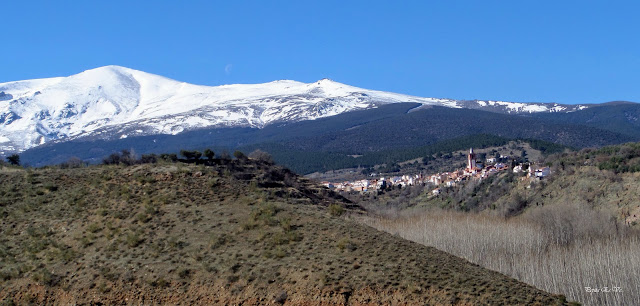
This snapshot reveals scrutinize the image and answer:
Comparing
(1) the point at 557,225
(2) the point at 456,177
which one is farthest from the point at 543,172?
(1) the point at 557,225

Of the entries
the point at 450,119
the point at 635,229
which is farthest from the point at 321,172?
the point at 635,229

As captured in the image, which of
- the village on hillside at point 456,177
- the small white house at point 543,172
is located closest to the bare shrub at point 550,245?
the small white house at point 543,172

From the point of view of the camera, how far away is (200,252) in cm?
3011

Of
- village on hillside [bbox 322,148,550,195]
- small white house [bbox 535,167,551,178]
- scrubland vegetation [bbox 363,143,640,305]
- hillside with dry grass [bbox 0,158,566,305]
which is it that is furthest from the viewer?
village on hillside [bbox 322,148,550,195]

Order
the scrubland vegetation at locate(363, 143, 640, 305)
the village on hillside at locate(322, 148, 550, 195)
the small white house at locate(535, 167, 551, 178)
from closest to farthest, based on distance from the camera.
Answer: the scrubland vegetation at locate(363, 143, 640, 305) → the small white house at locate(535, 167, 551, 178) → the village on hillside at locate(322, 148, 550, 195)

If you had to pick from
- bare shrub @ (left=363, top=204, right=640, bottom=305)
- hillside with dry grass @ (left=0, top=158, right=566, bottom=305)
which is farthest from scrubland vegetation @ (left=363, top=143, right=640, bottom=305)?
hillside with dry grass @ (left=0, top=158, right=566, bottom=305)

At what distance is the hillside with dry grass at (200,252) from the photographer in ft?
84.6

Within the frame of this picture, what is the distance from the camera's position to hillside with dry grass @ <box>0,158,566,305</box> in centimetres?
2578

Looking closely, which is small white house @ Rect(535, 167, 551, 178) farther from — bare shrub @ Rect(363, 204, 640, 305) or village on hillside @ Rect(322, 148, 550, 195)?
bare shrub @ Rect(363, 204, 640, 305)

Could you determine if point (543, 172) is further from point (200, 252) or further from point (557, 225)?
point (200, 252)

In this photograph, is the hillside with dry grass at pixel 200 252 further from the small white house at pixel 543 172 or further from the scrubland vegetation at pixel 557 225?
the small white house at pixel 543 172

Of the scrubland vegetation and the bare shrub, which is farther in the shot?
the scrubland vegetation

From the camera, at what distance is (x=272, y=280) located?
1057 inches

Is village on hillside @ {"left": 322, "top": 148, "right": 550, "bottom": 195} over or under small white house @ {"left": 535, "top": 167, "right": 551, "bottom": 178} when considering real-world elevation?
under
